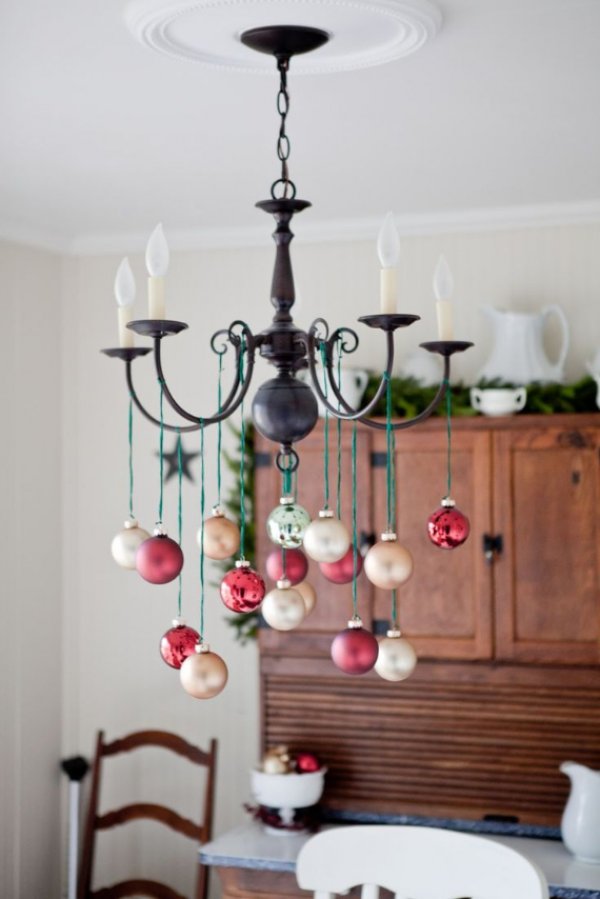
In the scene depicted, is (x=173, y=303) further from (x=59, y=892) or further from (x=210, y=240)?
(x=59, y=892)

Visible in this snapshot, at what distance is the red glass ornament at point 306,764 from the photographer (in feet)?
11.8

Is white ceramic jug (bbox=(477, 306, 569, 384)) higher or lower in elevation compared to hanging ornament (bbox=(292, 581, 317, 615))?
higher

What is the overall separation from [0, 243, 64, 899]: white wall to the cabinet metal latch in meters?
1.52

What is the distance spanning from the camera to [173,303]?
4180mm

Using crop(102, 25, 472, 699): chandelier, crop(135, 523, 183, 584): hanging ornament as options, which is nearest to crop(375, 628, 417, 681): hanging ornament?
crop(102, 25, 472, 699): chandelier

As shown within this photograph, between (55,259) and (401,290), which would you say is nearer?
(401,290)

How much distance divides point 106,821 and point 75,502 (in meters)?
1.08

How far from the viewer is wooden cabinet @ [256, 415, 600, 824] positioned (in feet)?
11.4

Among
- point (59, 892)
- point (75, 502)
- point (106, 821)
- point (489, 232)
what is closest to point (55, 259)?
point (75, 502)

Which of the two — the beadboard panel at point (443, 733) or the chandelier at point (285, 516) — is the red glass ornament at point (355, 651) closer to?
the chandelier at point (285, 516)

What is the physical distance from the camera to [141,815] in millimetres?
3912

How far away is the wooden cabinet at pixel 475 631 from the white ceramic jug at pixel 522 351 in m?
0.23

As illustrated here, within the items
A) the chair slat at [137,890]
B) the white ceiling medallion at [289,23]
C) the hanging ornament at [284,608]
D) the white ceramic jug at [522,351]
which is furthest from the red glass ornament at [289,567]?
the chair slat at [137,890]

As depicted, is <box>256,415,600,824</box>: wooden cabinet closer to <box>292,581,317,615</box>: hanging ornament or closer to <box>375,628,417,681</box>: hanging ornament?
<box>292,581,317,615</box>: hanging ornament
